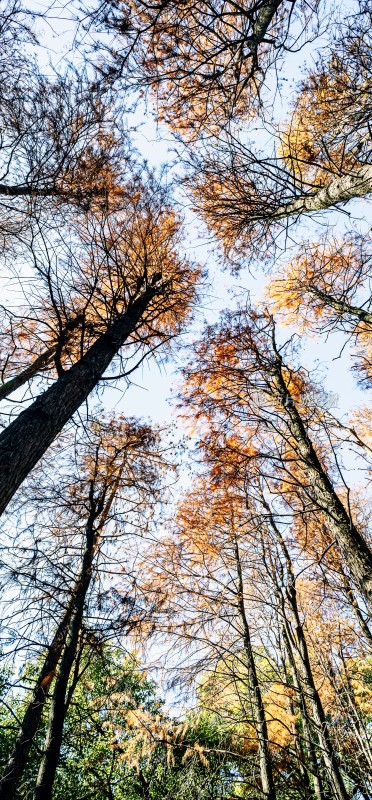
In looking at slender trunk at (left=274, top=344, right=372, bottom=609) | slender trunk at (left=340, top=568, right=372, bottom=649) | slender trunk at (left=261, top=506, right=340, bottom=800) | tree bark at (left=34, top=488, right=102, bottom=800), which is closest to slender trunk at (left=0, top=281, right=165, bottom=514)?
tree bark at (left=34, top=488, right=102, bottom=800)

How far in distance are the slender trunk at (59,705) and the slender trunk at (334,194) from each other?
498 centimetres

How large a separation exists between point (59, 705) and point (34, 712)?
3.29 metres

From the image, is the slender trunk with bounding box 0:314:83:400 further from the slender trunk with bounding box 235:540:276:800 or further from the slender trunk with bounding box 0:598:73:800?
the slender trunk with bounding box 235:540:276:800

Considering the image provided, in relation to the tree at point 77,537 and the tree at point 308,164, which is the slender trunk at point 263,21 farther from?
the tree at point 77,537

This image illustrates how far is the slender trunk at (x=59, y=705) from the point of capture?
3.12 metres

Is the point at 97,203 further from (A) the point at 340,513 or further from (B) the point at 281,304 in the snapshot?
(A) the point at 340,513

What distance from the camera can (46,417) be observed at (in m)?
3.31

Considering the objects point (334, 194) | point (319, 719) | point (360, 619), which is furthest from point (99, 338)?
point (319, 719)

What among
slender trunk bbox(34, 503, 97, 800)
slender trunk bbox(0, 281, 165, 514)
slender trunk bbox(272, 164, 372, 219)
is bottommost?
slender trunk bbox(34, 503, 97, 800)

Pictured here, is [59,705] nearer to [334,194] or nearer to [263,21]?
[334,194]

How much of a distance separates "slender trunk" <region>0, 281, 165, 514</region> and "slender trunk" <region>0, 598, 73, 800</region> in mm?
1635

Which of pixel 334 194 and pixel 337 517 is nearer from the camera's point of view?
pixel 337 517


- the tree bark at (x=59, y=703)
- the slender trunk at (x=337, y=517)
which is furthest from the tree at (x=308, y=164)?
the tree bark at (x=59, y=703)

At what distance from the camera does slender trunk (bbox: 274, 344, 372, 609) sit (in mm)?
3484
